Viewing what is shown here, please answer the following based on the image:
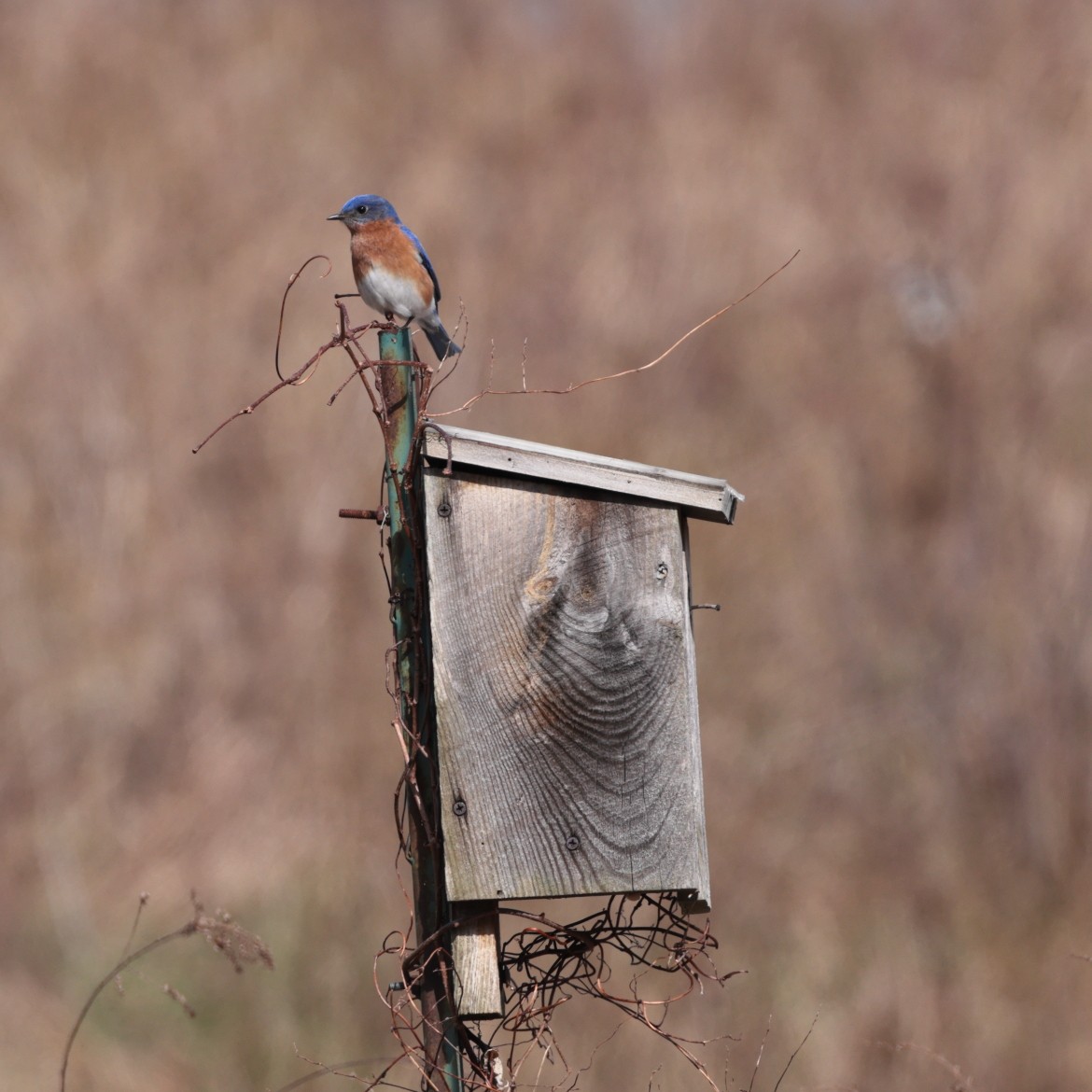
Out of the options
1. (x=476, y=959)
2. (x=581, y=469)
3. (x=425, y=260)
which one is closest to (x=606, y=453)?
(x=425, y=260)

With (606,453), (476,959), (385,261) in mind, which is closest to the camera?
(476,959)

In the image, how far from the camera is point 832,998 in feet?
20.4

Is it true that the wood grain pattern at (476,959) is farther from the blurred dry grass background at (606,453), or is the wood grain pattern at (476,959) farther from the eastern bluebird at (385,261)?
the blurred dry grass background at (606,453)

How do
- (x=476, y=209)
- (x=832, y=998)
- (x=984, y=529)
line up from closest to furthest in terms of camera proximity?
(x=832, y=998)
(x=984, y=529)
(x=476, y=209)

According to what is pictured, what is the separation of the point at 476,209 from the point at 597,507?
8194 millimetres

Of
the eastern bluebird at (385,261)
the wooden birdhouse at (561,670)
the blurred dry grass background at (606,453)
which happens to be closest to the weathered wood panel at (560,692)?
the wooden birdhouse at (561,670)

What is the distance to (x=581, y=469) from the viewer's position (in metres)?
2.48

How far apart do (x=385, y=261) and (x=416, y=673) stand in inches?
55.5

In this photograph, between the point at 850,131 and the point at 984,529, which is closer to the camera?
the point at 984,529

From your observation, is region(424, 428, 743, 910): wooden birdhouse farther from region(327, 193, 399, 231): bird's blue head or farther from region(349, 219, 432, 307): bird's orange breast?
region(327, 193, 399, 231): bird's blue head

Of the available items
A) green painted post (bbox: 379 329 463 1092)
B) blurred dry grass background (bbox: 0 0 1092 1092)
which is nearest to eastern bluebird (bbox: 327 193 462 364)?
green painted post (bbox: 379 329 463 1092)

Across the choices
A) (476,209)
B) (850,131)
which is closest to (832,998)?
(476,209)

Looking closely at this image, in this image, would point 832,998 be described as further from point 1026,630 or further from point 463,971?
point 463,971

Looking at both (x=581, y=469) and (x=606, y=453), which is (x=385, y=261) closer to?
(x=581, y=469)
